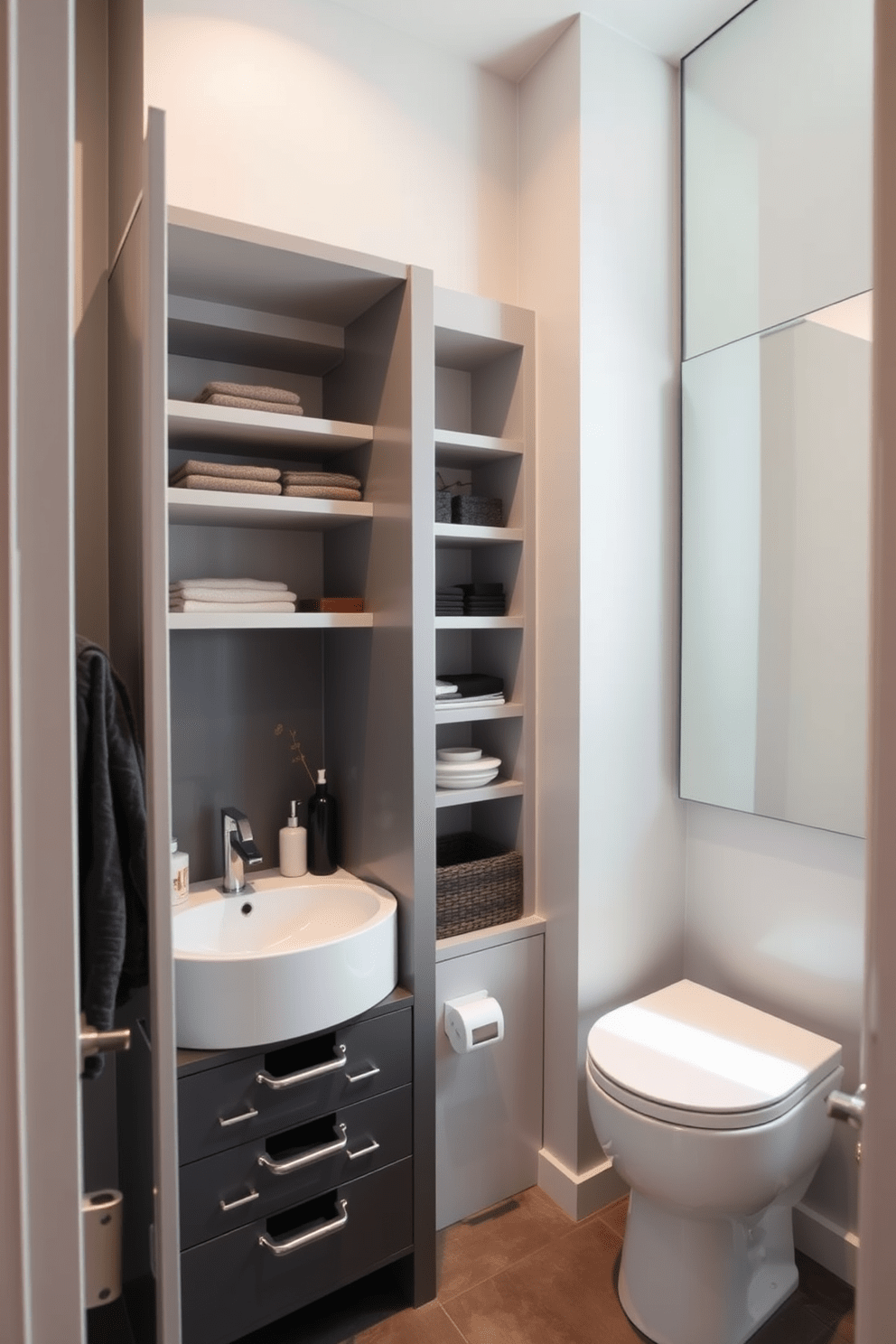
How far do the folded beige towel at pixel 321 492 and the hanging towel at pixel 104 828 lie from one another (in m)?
0.67

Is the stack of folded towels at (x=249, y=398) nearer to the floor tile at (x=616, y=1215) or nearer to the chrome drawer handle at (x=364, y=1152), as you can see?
the chrome drawer handle at (x=364, y=1152)

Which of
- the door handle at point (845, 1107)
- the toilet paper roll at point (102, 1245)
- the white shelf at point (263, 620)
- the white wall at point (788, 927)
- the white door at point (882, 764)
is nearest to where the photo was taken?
the white door at point (882, 764)

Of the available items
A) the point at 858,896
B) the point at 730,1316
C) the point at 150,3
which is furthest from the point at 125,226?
the point at 730,1316

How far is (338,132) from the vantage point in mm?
1812

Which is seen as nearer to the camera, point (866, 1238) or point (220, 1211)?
point (866, 1238)

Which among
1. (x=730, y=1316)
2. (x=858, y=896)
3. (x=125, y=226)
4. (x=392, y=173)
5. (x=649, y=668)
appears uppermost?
(x=392, y=173)

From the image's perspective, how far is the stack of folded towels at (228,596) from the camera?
156 cm

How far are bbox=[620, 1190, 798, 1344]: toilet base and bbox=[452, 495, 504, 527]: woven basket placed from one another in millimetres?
1512

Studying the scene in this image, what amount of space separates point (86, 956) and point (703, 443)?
174cm

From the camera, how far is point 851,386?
1.65 metres

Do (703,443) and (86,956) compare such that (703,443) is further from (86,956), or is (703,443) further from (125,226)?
(86,956)

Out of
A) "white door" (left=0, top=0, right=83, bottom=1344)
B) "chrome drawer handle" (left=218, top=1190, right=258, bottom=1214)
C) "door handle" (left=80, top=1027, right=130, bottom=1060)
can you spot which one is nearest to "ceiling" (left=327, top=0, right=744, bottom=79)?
"white door" (left=0, top=0, right=83, bottom=1344)

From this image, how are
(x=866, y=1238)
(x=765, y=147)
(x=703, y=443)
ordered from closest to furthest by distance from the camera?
(x=866, y=1238), (x=765, y=147), (x=703, y=443)

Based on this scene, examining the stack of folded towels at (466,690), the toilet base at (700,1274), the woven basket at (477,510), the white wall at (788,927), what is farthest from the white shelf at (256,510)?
the toilet base at (700,1274)
